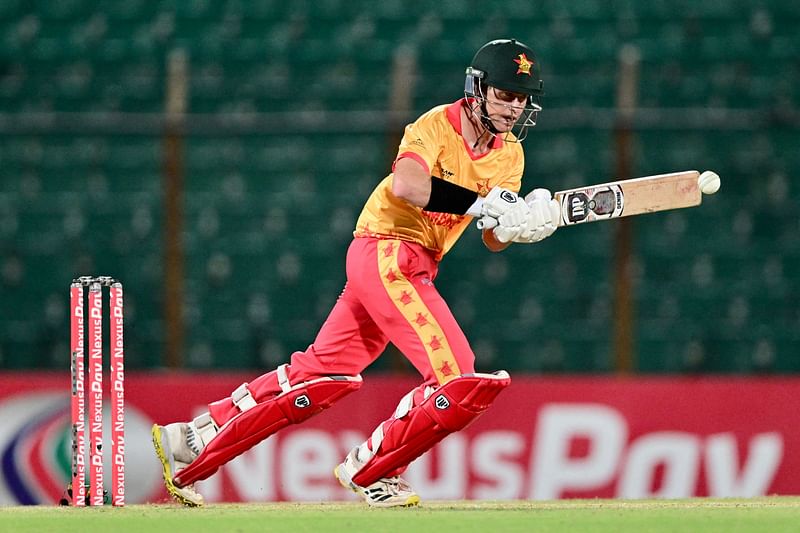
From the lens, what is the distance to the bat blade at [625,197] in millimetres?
4699

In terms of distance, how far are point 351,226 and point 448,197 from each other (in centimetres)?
300

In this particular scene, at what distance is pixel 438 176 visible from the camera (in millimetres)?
4672

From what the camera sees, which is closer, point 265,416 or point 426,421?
point 426,421

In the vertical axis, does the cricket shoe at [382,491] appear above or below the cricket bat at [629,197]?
below

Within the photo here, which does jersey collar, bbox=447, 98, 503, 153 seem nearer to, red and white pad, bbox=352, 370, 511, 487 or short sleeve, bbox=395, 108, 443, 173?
short sleeve, bbox=395, 108, 443, 173

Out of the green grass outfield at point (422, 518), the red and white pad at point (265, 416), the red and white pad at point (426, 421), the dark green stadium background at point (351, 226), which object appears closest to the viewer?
the green grass outfield at point (422, 518)

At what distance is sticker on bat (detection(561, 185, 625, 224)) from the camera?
15.5ft

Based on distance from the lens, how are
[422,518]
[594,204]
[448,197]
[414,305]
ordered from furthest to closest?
1. [594,204]
2. [414,305]
3. [448,197]
4. [422,518]

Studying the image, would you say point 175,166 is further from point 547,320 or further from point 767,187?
point 767,187

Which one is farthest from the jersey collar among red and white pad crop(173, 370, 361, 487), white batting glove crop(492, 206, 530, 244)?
red and white pad crop(173, 370, 361, 487)

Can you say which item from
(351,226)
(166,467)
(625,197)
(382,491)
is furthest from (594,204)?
(351,226)

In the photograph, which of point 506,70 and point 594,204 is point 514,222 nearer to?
point 594,204

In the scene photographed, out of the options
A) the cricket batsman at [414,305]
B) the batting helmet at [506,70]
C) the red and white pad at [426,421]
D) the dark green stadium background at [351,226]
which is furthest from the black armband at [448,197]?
the dark green stadium background at [351,226]

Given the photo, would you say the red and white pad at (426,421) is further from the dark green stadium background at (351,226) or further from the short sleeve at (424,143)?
the dark green stadium background at (351,226)
